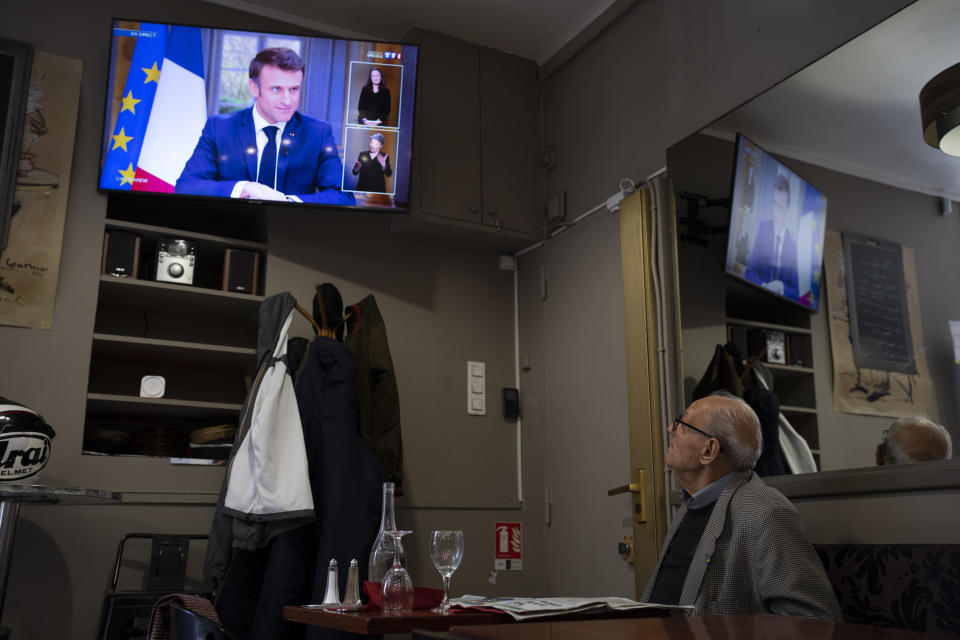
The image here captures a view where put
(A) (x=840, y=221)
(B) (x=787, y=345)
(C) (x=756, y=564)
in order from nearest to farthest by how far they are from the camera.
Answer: (C) (x=756, y=564), (A) (x=840, y=221), (B) (x=787, y=345)

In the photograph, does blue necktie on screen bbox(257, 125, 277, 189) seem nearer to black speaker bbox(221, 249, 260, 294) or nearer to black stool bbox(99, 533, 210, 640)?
black speaker bbox(221, 249, 260, 294)

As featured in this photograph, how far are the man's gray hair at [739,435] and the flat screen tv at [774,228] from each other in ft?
2.23

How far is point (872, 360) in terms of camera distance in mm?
2730

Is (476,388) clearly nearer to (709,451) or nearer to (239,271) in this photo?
(239,271)

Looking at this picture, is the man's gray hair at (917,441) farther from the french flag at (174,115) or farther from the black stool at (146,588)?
the french flag at (174,115)

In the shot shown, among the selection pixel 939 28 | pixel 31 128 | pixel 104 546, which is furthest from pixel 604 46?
pixel 104 546

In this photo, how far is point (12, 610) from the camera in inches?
124

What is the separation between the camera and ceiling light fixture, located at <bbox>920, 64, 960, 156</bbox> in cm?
242

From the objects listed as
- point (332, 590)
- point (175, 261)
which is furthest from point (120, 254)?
point (332, 590)

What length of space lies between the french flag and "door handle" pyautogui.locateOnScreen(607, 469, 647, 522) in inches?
88.9

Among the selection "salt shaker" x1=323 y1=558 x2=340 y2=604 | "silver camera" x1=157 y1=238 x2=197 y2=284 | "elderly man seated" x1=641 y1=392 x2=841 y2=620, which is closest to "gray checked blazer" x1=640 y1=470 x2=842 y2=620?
"elderly man seated" x1=641 y1=392 x2=841 y2=620

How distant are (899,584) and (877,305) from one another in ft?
3.46

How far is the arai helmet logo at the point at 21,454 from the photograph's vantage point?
279cm

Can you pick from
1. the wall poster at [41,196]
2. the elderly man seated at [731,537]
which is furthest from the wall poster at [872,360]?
the wall poster at [41,196]
